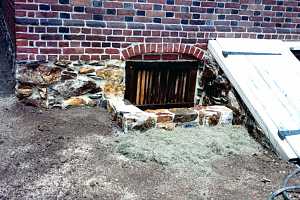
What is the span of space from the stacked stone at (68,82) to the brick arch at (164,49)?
19 centimetres

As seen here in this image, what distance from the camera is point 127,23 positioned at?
4668mm

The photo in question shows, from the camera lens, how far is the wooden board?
152 inches

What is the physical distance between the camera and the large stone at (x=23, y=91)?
4.41 metres

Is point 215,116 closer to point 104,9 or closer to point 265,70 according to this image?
point 265,70

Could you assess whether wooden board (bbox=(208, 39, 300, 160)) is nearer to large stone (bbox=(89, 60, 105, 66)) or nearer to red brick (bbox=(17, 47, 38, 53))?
large stone (bbox=(89, 60, 105, 66))

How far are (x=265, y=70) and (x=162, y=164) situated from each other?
2.23m

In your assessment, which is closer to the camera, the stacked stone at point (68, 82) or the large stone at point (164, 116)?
the large stone at point (164, 116)

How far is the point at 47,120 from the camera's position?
4172 millimetres

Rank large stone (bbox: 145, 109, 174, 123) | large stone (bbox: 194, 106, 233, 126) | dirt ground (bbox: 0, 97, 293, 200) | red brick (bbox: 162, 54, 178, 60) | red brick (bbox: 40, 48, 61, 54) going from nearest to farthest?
dirt ground (bbox: 0, 97, 293, 200), large stone (bbox: 145, 109, 174, 123), large stone (bbox: 194, 106, 233, 126), red brick (bbox: 40, 48, 61, 54), red brick (bbox: 162, 54, 178, 60)

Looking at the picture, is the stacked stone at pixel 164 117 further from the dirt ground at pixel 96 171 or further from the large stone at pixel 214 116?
Answer: the dirt ground at pixel 96 171

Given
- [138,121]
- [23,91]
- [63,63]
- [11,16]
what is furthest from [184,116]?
[11,16]

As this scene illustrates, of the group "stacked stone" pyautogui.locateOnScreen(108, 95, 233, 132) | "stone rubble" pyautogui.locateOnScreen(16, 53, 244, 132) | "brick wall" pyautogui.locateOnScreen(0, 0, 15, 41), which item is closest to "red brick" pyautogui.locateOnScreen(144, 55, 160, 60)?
"stone rubble" pyautogui.locateOnScreen(16, 53, 244, 132)

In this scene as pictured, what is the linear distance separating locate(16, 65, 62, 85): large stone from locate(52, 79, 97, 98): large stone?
0.36 ft

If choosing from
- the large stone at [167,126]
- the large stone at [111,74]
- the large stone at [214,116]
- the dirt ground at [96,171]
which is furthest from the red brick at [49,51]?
the large stone at [214,116]
